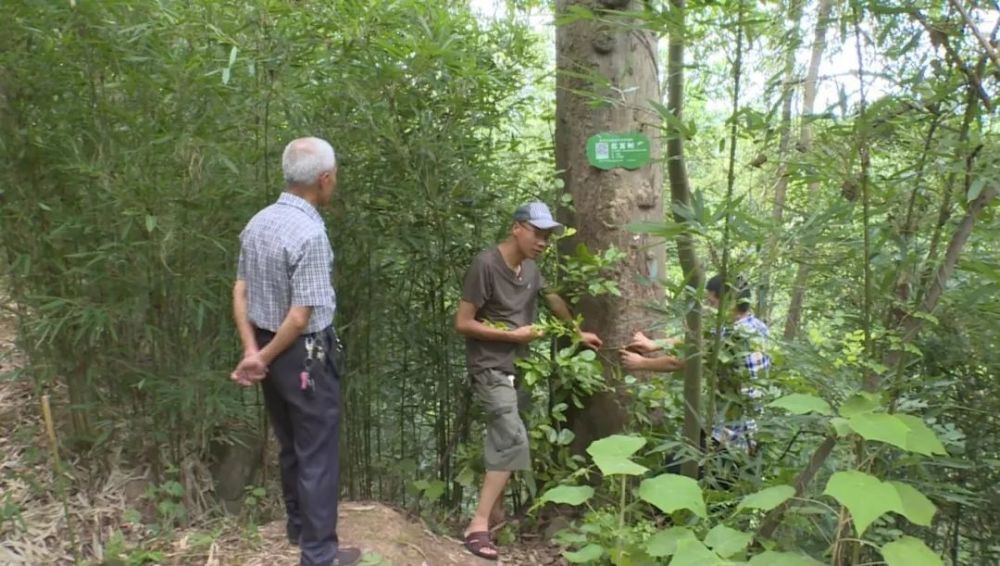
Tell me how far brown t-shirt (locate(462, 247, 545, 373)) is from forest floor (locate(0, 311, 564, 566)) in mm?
722

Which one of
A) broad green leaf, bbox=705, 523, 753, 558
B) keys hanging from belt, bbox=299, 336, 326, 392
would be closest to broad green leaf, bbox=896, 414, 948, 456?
broad green leaf, bbox=705, 523, 753, 558

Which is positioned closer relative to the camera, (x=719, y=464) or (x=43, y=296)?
(x=719, y=464)

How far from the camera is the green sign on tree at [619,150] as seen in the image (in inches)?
119

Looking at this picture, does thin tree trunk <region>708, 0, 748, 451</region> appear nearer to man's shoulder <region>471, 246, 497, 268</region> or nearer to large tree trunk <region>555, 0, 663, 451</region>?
large tree trunk <region>555, 0, 663, 451</region>

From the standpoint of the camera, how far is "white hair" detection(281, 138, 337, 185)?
232cm

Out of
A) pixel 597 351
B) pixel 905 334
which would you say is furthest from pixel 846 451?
pixel 597 351

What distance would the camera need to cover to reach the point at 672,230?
1.88 metres

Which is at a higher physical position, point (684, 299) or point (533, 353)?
point (684, 299)

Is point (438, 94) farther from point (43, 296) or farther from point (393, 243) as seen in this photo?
point (43, 296)

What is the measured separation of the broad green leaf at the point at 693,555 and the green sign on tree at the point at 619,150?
175 centimetres

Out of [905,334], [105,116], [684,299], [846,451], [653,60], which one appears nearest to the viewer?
[905,334]

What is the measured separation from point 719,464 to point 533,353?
42.6 inches

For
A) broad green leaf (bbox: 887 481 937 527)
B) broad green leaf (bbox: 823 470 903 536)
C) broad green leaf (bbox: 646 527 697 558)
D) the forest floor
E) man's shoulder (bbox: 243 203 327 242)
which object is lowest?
the forest floor

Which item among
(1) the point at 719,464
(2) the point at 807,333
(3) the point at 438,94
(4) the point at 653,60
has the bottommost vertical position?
(1) the point at 719,464
